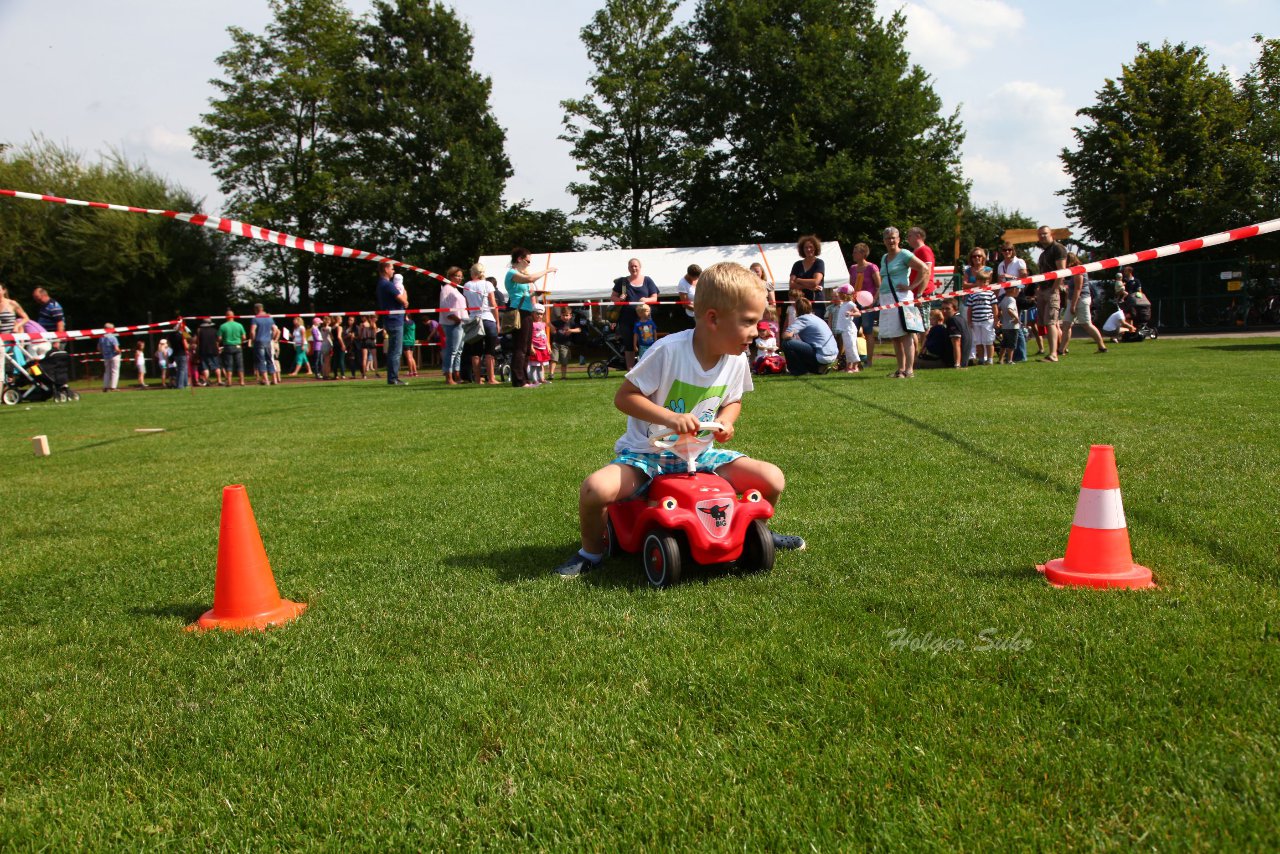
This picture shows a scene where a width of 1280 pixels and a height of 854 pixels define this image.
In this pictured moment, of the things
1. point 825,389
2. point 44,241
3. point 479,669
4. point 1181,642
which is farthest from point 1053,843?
point 44,241

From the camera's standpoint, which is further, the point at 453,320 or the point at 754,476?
the point at 453,320

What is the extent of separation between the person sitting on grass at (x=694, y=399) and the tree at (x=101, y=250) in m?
42.5

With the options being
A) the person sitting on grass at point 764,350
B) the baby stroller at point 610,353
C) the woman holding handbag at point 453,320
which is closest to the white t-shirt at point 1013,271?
the person sitting on grass at point 764,350

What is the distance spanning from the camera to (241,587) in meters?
3.41

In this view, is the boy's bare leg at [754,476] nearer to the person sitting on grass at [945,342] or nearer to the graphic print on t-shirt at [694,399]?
the graphic print on t-shirt at [694,399]

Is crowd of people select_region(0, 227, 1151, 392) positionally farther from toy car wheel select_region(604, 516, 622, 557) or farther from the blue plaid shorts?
toy car wheel select_region(604, 516, 622, 557)

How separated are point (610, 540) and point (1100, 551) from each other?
6.44ft

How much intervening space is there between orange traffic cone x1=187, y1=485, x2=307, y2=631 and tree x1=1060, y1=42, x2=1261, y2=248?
41.7 metres

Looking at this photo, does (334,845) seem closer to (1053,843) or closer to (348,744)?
(348,744)

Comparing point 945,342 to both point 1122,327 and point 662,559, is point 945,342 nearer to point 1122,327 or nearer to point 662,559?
point 1122,327

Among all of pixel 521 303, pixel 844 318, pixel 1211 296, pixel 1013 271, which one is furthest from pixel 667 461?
pixel 1211 296

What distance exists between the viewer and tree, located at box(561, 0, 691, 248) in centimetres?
4716

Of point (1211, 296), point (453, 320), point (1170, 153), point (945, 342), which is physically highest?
point (1170, 153)

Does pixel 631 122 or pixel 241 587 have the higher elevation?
pixel 631 122
